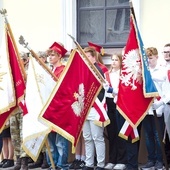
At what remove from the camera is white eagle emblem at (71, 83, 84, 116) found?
28.5 feet

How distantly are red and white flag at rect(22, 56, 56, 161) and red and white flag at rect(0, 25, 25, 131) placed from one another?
15.2 inches

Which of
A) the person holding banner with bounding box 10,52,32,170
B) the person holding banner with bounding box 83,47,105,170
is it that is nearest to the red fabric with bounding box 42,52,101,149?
the person holding banner with bounding box 83,47,105,170

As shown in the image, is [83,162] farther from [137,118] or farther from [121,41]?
[121,41]

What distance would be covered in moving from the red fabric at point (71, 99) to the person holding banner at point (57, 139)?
1222 mm

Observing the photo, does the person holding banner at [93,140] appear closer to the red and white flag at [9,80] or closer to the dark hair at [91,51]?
the dark hair at [91,51]

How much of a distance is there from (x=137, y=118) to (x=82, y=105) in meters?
0.78

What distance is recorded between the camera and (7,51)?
31.8 feet

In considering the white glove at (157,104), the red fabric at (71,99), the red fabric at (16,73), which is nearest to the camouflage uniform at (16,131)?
the red fabric at (16,73)

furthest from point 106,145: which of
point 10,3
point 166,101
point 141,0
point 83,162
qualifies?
point 10,3

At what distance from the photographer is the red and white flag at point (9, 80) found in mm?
9602

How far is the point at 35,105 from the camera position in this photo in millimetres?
9109

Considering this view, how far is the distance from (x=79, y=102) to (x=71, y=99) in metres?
0.12

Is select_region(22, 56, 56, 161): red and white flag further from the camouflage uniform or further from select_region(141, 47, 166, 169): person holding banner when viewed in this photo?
select_region(141, 47, 166, 169): person holding banner

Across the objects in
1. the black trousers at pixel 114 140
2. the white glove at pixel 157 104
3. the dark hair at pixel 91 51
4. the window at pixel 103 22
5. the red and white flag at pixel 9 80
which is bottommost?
the black trousers at pixel 114 140
